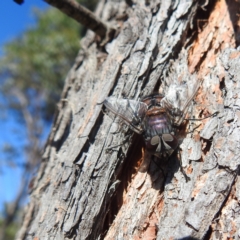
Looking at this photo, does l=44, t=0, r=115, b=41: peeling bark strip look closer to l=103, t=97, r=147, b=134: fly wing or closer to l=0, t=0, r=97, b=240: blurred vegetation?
l=103, t=97, r=147, b=134: fly wing

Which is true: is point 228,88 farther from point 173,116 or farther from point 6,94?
point 6,94

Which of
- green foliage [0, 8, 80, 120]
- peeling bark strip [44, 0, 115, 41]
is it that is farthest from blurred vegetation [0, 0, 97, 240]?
peeling bark strip [44, 0, 115, 41]

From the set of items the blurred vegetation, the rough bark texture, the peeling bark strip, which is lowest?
the rough bark texture

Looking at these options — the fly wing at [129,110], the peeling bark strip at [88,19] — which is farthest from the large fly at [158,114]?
the peeling bark strip at [88,19]

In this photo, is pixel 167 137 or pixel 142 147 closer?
pixel 167 137

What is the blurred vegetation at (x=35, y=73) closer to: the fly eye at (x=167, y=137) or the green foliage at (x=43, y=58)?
the green foliage at (x=43, y=58)

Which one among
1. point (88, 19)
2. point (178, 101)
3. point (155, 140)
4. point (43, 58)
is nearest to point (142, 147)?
point (155, 140)

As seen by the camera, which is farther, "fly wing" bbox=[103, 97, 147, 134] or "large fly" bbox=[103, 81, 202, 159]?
"fly wing" bbox=[103, 97, 147, 134]

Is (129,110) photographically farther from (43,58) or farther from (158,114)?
(43,58)
